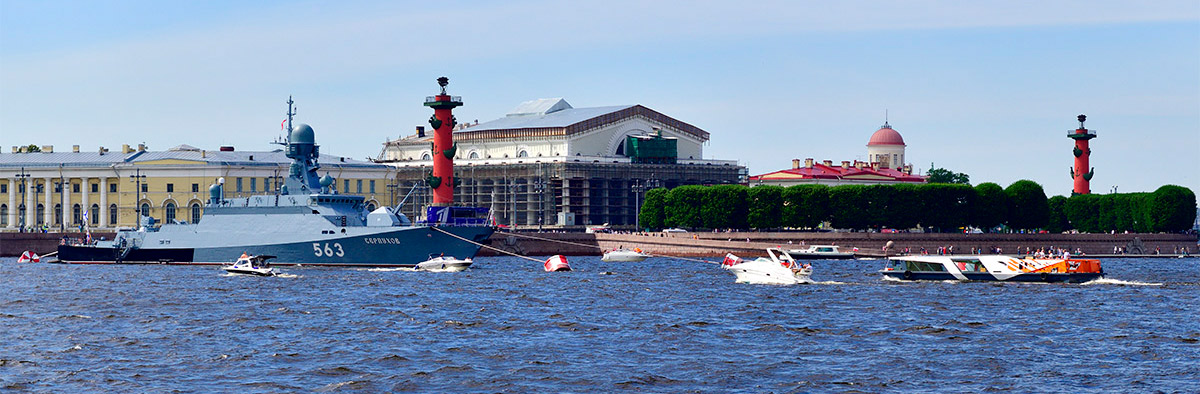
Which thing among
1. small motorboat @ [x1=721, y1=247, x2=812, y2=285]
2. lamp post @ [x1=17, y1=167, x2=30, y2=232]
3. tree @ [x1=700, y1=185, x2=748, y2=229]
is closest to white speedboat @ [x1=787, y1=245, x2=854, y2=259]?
tree @ [x1=700, y1=185, x2=748, y2=229]

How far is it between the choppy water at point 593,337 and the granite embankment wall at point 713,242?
158ft

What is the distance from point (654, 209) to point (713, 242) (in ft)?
39.2

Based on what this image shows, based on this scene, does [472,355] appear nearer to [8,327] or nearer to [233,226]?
[8,327]

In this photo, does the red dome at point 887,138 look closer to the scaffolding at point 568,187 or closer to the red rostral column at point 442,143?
the scaffolding at point 568,187

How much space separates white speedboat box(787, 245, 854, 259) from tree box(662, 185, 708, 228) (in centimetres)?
1353

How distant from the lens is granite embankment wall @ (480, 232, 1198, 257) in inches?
4641

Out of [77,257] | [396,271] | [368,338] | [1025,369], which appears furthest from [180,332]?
[77,257]

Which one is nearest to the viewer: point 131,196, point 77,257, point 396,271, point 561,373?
point 561,373

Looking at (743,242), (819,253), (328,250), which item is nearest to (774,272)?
(328,250)

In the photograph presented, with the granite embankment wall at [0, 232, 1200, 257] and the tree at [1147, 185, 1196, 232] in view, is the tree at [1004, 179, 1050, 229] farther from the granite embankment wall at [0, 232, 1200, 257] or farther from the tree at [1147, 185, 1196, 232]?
the tree at [1147, 185, 1196, 232]

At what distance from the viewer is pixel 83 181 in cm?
13388

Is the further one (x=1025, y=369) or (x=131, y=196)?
(x=131, y=196)

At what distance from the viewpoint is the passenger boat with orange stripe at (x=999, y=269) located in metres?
68.2

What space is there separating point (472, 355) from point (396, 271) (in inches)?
1640
